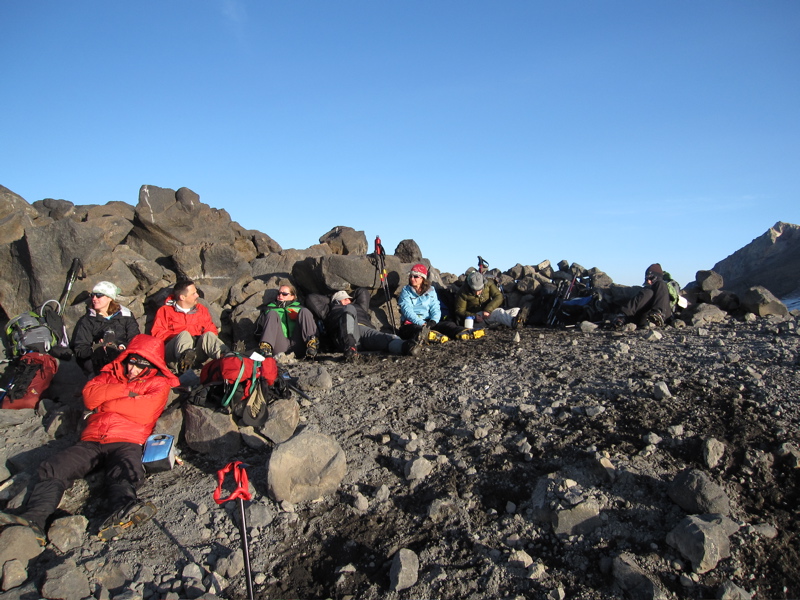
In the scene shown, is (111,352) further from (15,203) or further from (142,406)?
(15,203)

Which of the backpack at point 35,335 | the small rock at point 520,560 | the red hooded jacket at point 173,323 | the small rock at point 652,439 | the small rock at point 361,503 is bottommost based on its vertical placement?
the small rock at point 520,560

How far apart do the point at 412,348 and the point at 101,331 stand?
495 cm

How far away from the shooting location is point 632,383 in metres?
5.80

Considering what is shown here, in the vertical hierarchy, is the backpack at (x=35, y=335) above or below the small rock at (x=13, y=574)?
above

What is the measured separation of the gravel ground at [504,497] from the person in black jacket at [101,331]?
2768 millimetres

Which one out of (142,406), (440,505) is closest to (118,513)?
(142,406)

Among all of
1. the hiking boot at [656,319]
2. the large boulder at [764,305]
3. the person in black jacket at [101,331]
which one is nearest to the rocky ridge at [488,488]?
the person in black jacket at [101,331]

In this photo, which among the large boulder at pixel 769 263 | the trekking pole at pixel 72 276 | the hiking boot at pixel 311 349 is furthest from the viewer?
the large boulder at pixel 769 263

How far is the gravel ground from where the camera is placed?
3.42m

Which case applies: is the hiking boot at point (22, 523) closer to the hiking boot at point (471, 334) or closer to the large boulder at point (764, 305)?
the hiking boot at point (471, 334)

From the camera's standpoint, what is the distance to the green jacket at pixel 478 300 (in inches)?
442

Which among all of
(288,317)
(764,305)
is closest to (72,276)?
(288,317)

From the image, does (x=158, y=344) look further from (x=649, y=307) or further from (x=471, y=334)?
(x=649, y=307)

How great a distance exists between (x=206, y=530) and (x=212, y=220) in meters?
9.62
